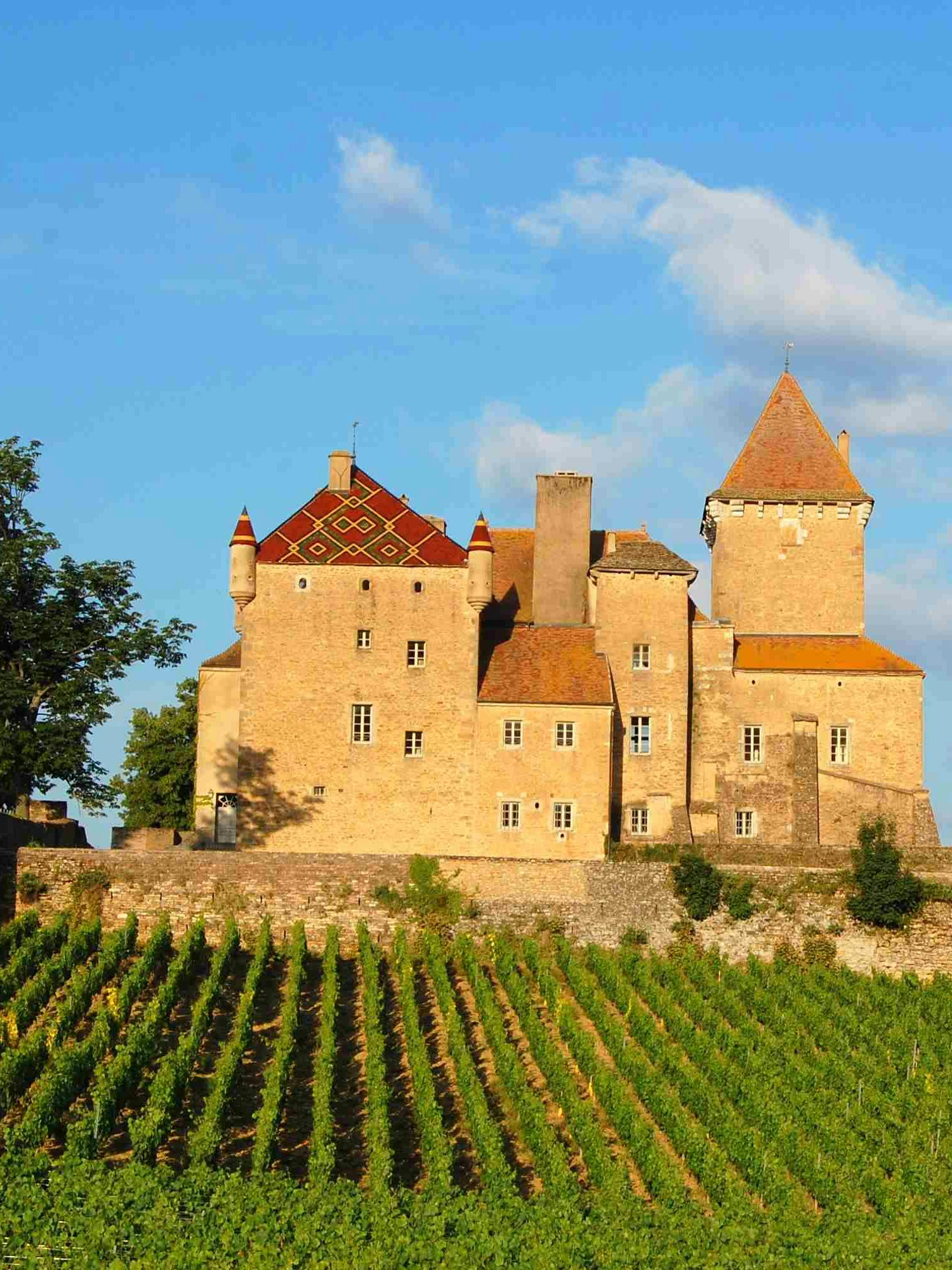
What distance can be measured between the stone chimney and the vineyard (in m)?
12.2

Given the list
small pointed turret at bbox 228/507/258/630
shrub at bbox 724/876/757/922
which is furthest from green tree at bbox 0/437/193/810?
shrub at bbox 724/876/757/922

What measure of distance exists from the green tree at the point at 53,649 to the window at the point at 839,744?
49.1 feet

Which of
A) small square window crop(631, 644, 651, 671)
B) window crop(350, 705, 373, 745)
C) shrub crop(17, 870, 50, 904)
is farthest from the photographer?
small square window crop(631, 644, 651, 671)

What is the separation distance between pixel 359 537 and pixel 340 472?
6.23 feet

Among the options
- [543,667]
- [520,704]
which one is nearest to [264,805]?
[520,704]

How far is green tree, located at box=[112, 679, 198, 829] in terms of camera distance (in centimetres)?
5831

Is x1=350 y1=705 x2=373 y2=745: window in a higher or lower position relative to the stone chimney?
lower

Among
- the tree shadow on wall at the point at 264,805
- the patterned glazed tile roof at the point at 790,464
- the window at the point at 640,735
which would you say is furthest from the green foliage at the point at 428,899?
the patterned glazed tile roof at the point at 790,464

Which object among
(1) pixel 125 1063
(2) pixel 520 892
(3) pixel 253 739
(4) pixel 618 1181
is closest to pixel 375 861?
(2) pixel 520 892

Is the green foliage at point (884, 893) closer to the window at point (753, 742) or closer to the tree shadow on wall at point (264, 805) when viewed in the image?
the window at point (753, 742)

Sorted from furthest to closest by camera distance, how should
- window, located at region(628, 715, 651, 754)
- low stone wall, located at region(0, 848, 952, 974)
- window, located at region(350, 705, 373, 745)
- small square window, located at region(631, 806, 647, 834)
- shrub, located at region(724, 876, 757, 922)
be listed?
1. window, located at region(628, 715, 651, 754)
2. small square window, located at region(631, 806, 647, 834)
3. window, located at region(350, 705, 373, 745)
4. shrub, located at region(724, 876, 757, 922)
5. low stone wall, located at region(0, 848, 952, 974)

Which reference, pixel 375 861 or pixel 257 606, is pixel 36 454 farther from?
pixel 375 861

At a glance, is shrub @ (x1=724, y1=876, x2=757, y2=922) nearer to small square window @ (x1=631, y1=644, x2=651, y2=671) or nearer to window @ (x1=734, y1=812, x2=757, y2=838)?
window @ (x1=734, y1=812, x2=757, y2=838)

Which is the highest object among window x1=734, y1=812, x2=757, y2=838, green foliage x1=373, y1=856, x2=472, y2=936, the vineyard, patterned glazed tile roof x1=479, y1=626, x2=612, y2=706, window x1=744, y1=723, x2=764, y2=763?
patterned glazed tile roof x1=479, y1=626, x2=612, y2=706
